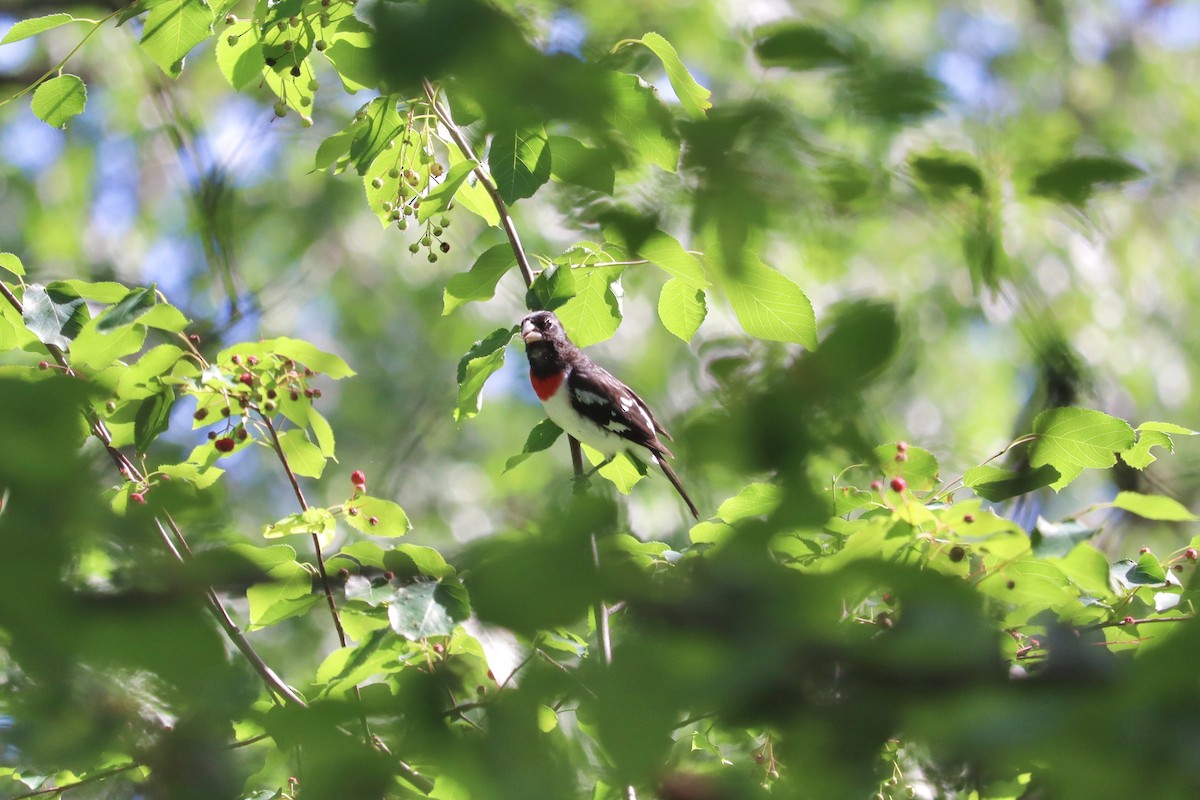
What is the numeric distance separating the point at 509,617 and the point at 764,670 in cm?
16

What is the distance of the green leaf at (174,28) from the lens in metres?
1.77

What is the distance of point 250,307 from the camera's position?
3.62 metres

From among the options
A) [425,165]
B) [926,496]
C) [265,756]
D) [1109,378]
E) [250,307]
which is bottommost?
[1109,378]

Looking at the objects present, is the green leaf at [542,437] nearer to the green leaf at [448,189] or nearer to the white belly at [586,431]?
the white belly at [586,431]

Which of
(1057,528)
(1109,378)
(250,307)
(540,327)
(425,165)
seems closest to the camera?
(1057,528)

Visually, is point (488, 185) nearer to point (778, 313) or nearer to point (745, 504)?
point (778, 313)

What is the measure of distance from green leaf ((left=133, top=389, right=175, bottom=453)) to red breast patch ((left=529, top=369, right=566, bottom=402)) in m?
1.53

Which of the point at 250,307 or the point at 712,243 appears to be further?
the point at 250,307

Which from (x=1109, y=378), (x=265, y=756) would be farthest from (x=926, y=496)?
(x=1109, y=378)

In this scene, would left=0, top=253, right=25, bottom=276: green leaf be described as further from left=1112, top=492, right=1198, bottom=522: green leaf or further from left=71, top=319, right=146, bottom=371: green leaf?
left=1112, top=492, right=1198, bottom=522: green leaf

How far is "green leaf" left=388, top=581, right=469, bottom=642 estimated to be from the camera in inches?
53.0

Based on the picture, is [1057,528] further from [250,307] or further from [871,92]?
[250,307]

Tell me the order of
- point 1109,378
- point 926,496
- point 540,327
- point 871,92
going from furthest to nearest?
point 1109,378 → point 540,327 → point 926,496 → point 871,92

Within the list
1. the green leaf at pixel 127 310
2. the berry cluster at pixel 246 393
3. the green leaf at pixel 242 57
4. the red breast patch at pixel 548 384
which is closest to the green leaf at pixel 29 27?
the green leaf at pixel 242 57
